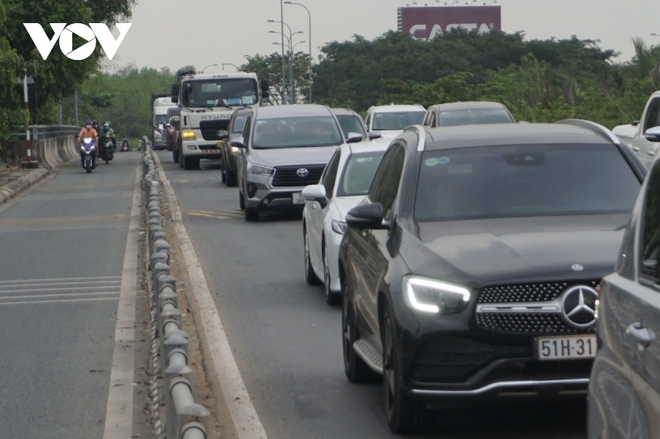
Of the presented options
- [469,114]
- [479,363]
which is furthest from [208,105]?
[479,363]

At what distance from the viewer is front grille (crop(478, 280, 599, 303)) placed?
5.60m

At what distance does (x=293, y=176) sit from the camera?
19453 mm

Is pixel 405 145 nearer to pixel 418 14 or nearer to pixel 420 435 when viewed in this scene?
pixel 420 435

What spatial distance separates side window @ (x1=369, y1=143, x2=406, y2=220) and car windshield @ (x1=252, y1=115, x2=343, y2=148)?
12.6m

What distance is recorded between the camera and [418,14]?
153 meters

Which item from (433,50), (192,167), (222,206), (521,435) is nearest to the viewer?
(521,435)

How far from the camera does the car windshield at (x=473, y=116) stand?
1033 inches

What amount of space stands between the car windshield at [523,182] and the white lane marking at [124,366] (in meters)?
2.10

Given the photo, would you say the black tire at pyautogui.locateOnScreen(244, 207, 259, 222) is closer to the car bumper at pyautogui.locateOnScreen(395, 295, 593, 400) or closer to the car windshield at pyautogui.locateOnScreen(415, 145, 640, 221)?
the car windshield at pyautogui.locateOnScreen(415, 145, 640, 221)

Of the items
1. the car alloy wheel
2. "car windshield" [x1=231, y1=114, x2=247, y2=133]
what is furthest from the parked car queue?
"car windshield" [x1=231, y1=114, x2=247, y2=133]

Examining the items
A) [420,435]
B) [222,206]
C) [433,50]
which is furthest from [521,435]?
[433,50]

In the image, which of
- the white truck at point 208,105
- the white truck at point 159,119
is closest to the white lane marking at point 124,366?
the white truck at point 208,105

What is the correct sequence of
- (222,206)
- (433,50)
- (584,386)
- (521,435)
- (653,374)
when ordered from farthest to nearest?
1. (433,50)
2. (222,206)
3. (521,435)
4. (584,386)
5. (653,374)

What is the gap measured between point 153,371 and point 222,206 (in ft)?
49.9
